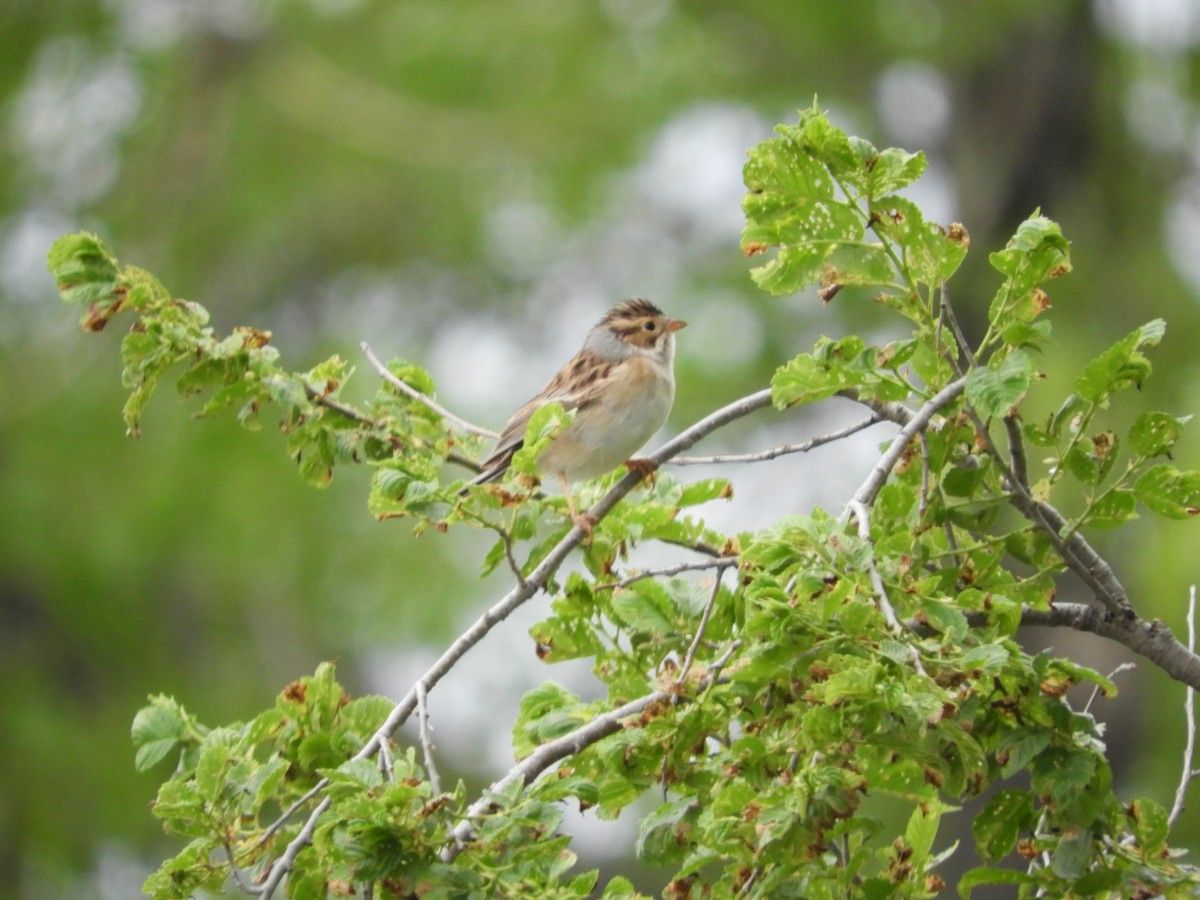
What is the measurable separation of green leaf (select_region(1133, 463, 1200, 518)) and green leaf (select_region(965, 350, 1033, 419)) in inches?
13.3

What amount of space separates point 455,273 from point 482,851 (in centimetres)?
1101

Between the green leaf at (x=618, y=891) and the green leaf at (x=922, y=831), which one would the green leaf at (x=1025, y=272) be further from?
the green leaf at (x=618, y=891)

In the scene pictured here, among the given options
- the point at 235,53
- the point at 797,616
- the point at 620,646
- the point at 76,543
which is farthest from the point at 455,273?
the point at 797,616

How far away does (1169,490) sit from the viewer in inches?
104

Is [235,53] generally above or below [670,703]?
above

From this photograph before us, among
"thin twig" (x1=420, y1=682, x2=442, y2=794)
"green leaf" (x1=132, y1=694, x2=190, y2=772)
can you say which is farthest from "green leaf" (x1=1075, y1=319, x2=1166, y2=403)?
"green leaf" (x1=132, y1=694, x2=190, y2=772)

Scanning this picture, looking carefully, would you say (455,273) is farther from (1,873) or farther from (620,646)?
(620,646)

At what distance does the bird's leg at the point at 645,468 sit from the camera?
3355mm

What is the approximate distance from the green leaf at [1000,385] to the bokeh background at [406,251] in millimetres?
7103

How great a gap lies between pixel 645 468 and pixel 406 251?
999cm

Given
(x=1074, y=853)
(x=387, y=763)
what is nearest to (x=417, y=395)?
(x=387, y=763)

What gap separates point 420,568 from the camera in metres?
12.2

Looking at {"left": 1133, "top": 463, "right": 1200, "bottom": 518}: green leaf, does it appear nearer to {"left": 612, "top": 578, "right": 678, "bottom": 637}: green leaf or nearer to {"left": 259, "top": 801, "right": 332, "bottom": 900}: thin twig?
{"left": 612, "top": 578, "right": 678, "bottom": 637}: green leaf

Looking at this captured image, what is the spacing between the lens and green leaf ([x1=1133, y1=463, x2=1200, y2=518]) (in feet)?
8.59
